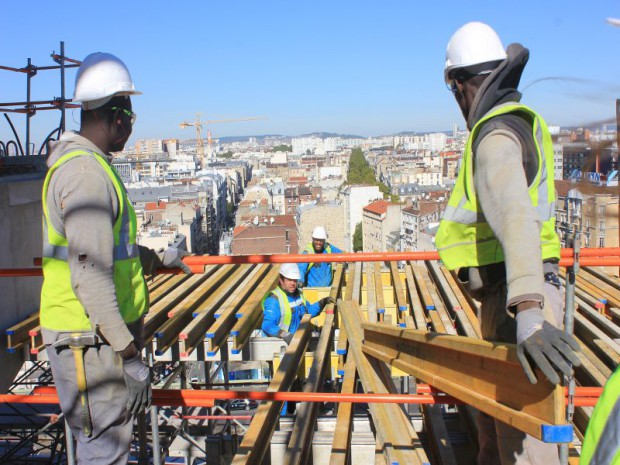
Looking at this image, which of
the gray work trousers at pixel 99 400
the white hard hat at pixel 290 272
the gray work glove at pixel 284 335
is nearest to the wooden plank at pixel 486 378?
the gray work trousers at pixel 99 400

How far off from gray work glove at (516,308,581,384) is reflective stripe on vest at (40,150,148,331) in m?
1.47

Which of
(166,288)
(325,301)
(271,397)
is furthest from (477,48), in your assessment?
(166,288)

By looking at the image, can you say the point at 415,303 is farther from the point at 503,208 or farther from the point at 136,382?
the point at 503,208

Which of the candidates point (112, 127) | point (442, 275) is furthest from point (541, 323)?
point (442, 275)

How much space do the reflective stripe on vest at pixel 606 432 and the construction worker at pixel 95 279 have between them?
174 cm

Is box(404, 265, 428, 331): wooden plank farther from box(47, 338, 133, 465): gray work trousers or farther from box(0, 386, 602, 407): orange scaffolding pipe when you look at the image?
box(47, 338, 133, 465): gray work trousers

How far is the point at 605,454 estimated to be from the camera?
3.27 ft

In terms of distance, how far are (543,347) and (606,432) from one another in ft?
2.39

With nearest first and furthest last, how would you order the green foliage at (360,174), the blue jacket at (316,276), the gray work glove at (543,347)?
the gray work glove at (543,347)
the blue jacket at (316,276)
the green foliage at (360,174)

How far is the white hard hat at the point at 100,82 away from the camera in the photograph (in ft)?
8.70

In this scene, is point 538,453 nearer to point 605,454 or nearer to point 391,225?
point 605,454

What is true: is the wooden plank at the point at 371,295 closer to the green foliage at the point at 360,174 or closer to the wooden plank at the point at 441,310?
the wooden plank at the point at 441,310

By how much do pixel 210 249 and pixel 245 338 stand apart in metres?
75.0

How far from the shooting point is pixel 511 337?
238 cm
